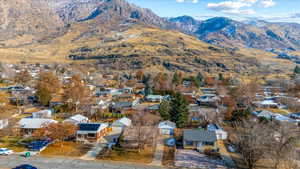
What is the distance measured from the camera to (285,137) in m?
27.2

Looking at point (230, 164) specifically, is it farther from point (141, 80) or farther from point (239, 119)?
point (141, 80)

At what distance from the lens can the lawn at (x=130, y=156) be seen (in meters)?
28.4

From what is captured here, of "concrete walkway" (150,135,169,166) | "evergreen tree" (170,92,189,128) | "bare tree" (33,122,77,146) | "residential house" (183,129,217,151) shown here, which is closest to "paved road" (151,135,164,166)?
"concrete walkway" (150,135,169,166)

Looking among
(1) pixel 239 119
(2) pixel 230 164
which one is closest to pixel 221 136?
(1) pixel 239 119

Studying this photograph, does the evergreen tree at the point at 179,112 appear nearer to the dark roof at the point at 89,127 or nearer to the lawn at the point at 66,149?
the dark roof at the point at 89,127

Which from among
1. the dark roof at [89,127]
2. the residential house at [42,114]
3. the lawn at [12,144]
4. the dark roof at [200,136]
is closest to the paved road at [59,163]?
the lawn at [12,144]

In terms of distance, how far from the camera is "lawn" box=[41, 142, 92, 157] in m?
29.6

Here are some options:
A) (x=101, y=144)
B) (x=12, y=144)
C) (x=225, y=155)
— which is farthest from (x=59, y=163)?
(x=225, y=155)

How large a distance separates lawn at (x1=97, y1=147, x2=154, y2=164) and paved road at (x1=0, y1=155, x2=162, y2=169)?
1.42 metres

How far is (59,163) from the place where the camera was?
26.7m

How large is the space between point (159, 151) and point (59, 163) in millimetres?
13059

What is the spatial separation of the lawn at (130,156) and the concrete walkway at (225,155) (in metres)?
9.70

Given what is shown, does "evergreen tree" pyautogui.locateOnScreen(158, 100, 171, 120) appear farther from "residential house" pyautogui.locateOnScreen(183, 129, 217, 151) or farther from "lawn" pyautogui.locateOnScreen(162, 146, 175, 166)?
"lawn" pyautogui.locateOnScreen(162, 146, 175, 166)

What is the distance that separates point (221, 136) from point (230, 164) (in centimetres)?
995
